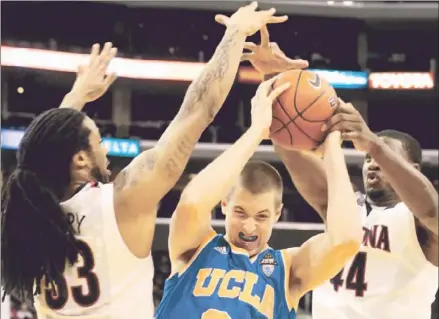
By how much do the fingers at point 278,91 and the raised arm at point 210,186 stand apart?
7cm

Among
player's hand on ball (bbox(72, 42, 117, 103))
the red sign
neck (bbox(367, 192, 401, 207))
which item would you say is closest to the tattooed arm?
player's hand on ball (bbox(72, 42, 117, 103))

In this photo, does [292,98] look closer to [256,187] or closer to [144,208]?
[256,187]

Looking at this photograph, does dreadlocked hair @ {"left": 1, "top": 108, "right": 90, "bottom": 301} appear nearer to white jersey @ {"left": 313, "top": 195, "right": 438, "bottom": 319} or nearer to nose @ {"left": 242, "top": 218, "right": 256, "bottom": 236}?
nose @ {"left": 242, "top": 218, "right": 256, "bottom": 236}

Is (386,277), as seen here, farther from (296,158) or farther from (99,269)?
(99,269)

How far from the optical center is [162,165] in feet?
6.02

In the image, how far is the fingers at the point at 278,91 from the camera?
6.56ft

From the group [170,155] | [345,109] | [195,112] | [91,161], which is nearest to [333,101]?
[345,109]

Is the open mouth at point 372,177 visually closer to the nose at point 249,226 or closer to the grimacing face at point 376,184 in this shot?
the grimacing face at point 376,184

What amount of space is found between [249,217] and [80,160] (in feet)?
1.71

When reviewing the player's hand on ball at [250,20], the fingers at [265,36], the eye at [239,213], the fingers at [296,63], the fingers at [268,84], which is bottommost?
the eye at [239,213]

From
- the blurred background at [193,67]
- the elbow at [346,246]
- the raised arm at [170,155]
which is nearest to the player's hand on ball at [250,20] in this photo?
the raised arm at [170,155]

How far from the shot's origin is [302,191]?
226 centimetres

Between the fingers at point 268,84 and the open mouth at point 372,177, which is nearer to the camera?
the fingers at point 268,84

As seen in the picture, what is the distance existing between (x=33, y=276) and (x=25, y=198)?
8.6 inches
